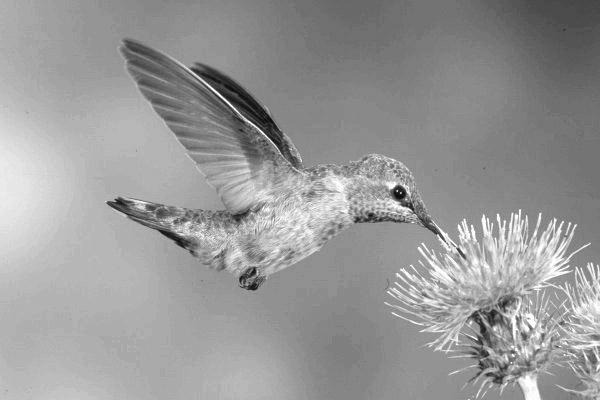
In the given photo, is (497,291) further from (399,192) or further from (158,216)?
(158,216)

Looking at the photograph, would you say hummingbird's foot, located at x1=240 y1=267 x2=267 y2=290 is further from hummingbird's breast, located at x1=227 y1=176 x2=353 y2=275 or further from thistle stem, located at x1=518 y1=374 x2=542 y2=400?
thistle stem, located at x1=518 y1=374 x2=542 y2=400

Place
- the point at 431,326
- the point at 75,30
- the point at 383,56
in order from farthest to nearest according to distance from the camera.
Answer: the point at 383,56, the point at 75,30, the point at 431,326

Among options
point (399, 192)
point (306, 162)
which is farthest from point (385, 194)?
point (306, 162)

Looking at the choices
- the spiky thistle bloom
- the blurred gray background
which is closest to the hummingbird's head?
the spiky thistle bloom

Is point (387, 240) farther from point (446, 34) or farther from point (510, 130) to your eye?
point (446, 34)

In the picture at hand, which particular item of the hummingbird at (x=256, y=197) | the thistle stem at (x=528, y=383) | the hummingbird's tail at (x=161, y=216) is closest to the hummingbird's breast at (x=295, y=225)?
the hummingbird at (x=256, y=197)

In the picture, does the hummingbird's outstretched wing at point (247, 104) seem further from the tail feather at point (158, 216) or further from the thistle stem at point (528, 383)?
the thistle stem at point (528, 383)

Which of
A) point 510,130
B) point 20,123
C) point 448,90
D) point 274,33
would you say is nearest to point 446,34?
point 448,90
